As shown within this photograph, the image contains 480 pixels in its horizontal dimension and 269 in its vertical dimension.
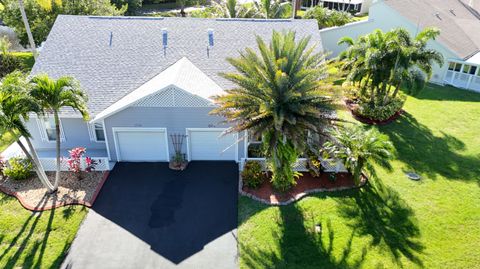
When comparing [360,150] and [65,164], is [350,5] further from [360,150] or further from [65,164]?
[65,164]

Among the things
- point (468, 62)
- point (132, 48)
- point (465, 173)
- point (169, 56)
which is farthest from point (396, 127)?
point (132, 48)

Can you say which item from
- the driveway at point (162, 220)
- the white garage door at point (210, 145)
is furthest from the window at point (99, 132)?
the white garage door at point (210, 145)

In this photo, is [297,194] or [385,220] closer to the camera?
[385,220]

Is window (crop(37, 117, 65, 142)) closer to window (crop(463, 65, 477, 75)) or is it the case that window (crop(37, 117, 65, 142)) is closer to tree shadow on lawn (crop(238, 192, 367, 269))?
tree shadow on lawn (crop(238, 192, 367, 269))

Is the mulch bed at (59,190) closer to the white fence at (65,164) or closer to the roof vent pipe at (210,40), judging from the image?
the white fence at (65,164)

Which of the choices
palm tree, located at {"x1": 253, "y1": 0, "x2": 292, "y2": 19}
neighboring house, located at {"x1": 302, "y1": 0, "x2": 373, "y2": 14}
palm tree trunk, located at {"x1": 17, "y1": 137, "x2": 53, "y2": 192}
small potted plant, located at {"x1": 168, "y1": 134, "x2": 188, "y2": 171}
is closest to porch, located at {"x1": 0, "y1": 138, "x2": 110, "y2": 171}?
palm tree trunk, located at {"x1": 17, "y1": 137, "x2": 53, "y2": 192}

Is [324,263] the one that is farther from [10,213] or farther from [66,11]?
[66,11]

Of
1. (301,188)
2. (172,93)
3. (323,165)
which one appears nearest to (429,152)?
(323,165)
